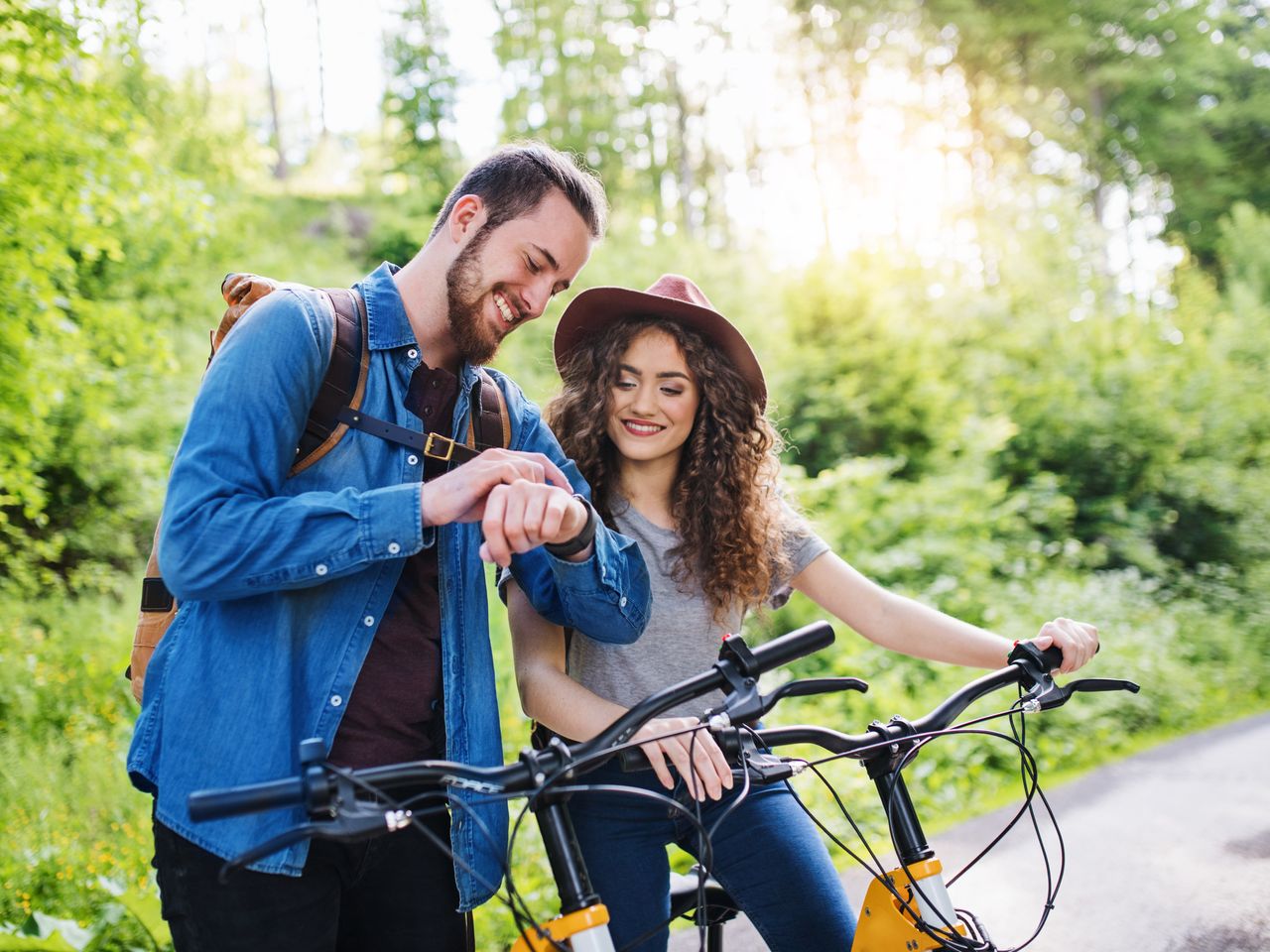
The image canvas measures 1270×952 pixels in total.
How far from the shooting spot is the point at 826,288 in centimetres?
1216

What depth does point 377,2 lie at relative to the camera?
2728cm

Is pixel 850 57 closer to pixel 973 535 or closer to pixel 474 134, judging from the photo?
pixel 474 134

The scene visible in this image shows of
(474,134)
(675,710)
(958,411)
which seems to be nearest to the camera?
(675,710)

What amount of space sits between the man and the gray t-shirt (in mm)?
407

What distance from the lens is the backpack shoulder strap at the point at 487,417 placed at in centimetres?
227

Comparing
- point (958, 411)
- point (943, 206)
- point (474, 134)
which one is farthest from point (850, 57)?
point (958, 411)

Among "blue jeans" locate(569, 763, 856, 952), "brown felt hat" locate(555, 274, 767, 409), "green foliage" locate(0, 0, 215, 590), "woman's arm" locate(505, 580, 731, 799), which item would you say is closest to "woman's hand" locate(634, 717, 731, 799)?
"woman's arm" locate(505, 580, 731, 799)

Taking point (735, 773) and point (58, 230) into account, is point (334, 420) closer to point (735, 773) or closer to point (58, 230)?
point (735, 773)

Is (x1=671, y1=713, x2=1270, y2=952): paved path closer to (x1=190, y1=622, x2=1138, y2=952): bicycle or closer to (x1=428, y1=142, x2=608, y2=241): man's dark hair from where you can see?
(x1=190, y1=622, x2=1138, y2=952): bicycle

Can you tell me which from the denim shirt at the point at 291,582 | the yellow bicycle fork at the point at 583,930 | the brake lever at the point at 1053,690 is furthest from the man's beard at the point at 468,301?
the brake lever at the point at 1053,690

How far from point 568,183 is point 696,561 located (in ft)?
3.49

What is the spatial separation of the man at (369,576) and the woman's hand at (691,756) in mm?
299

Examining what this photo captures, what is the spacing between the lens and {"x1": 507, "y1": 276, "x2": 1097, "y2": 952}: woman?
245cm

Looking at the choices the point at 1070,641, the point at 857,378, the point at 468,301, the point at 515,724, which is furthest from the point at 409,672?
the point at 857,378
